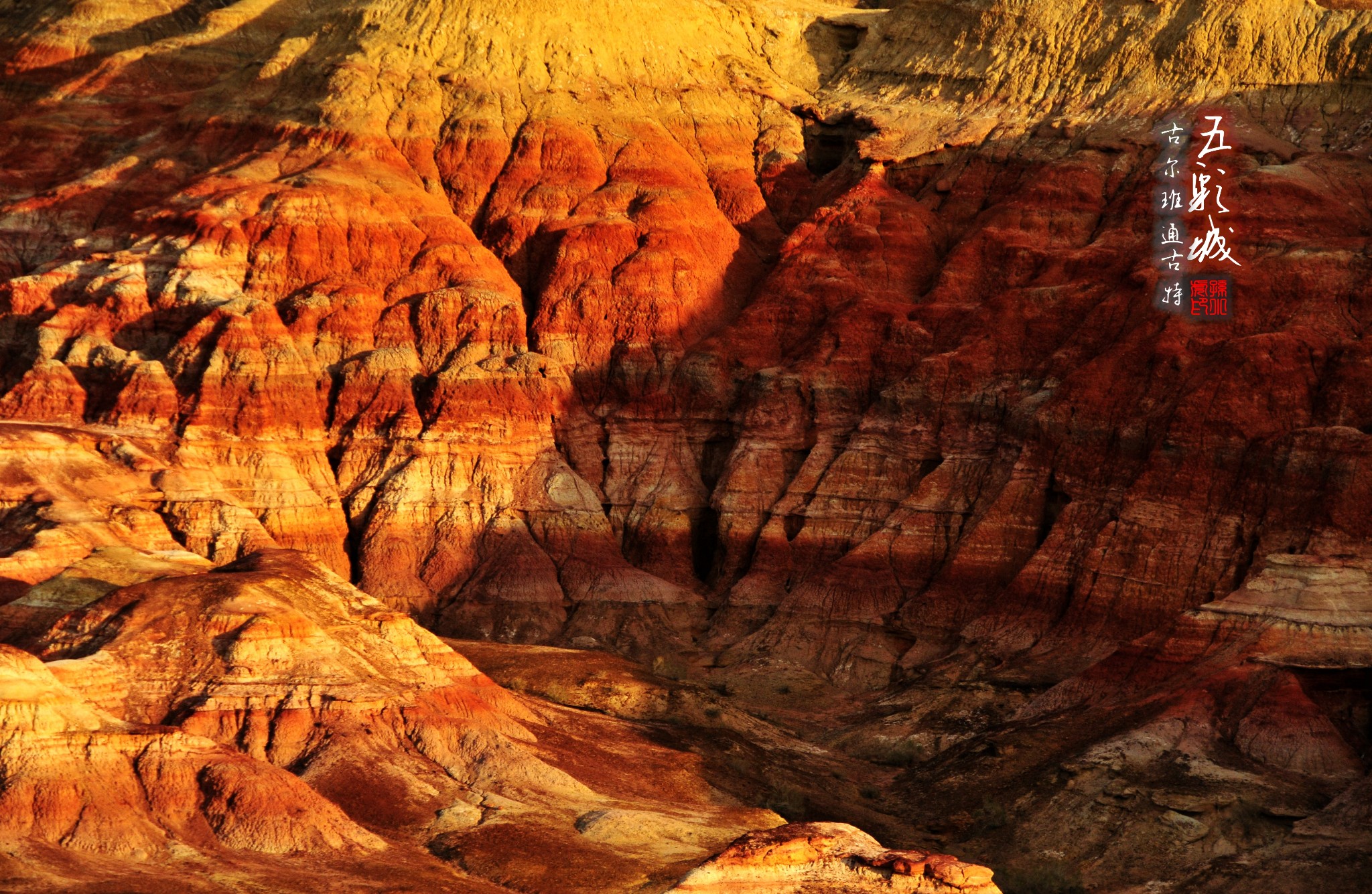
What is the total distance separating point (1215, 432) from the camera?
74.1 meters

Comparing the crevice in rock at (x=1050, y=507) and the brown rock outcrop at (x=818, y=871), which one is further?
the crevice in rock at (x=1050, y=507)

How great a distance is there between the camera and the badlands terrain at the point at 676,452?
5594cm

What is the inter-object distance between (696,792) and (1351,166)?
151 feet

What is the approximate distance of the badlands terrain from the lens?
5594 centimetres

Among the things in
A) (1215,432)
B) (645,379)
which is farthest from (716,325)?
(1215,432)

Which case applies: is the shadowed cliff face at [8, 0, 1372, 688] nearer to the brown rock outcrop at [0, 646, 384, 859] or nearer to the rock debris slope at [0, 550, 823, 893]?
the rock debris slope at [0, 550, 823, 893]

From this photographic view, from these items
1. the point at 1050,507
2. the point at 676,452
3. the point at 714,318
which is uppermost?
the point at 714,318

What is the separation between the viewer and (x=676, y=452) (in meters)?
94.1

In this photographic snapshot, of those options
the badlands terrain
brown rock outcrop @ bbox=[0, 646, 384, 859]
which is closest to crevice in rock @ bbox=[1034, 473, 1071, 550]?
the badlands terrain

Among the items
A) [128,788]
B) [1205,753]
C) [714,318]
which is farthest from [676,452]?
[128,788]

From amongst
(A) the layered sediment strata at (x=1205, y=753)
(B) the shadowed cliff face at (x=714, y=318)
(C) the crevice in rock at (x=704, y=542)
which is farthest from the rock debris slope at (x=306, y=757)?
(C) the crevice in rock at (x=704, y=542)

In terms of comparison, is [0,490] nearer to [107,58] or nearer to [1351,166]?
[107,58]

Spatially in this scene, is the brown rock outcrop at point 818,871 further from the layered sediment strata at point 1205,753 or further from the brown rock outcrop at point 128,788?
the layered sediment strata at point 1205,753

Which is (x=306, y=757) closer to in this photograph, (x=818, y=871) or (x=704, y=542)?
(x=818, y=871)
